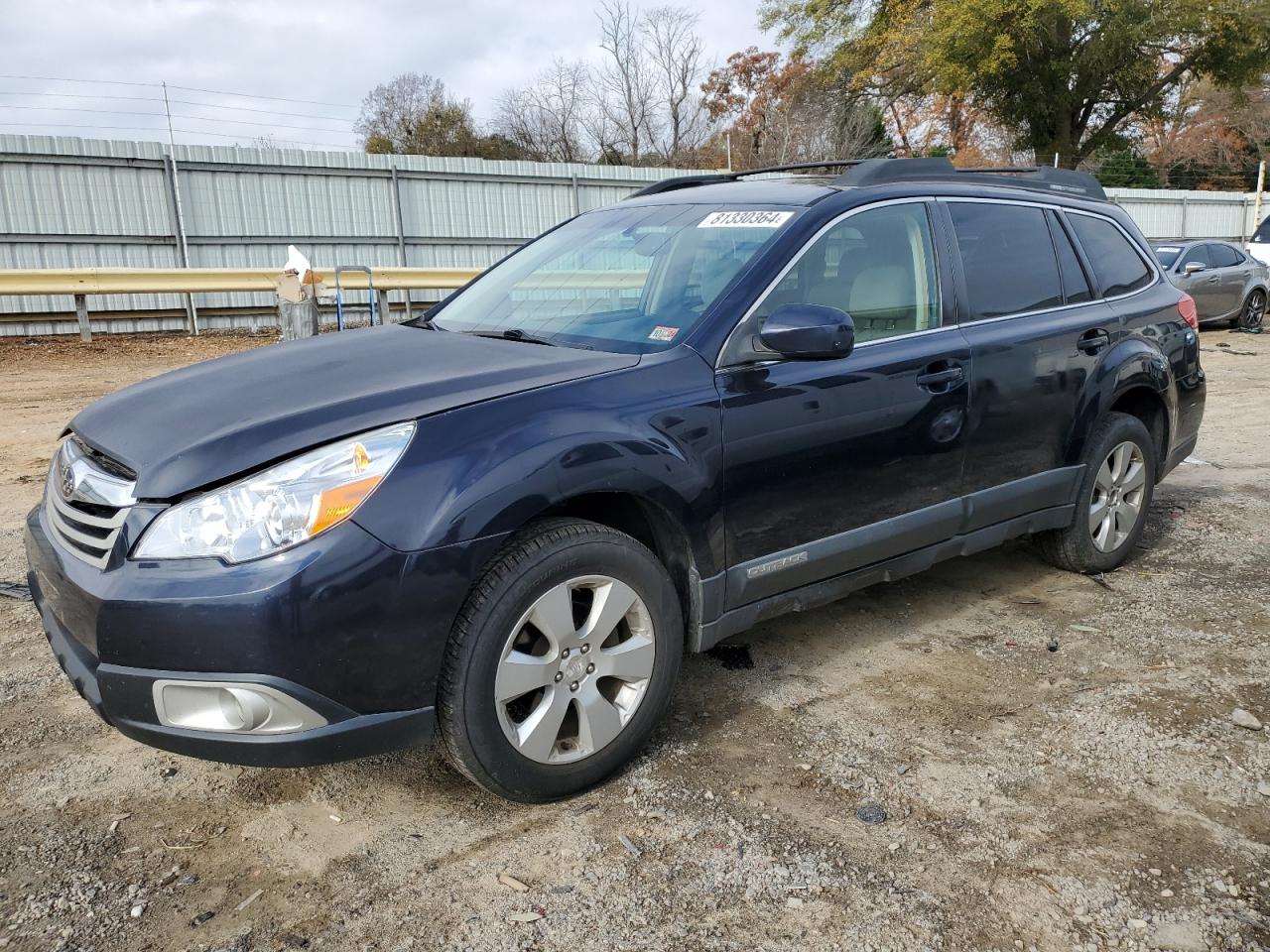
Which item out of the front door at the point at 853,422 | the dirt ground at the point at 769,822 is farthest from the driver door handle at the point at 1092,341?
the dirt ground at the point at 769,822

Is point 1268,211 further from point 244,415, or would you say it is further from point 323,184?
point 244,415

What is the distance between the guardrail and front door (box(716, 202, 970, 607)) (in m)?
9.36

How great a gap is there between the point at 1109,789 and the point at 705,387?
1.64 meters

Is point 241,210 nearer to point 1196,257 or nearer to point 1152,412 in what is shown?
point 1152,412

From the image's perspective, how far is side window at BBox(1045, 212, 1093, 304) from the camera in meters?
4.37

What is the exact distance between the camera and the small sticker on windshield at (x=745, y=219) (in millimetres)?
3447

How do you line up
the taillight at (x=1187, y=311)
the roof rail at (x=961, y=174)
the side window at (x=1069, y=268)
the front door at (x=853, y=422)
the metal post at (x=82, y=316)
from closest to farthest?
the front door at (x=853, y=422)
the roof rail at (x=961, y=174)
the side window at (x=1069, y=268)
the taillight at (x=1187, y=311)
the metal post at (x=82, y=316)

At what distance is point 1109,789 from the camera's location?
2.88m

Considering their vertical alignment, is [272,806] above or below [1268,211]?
below

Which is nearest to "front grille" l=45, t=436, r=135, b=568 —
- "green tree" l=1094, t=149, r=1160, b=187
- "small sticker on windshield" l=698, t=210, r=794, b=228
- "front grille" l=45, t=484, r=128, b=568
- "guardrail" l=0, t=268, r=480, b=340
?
"front grille" l=45, t=484, r=128, b=568

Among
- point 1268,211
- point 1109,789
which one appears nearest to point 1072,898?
point 1109,789

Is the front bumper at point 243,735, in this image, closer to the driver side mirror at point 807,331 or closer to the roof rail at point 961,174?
the driver side mirror at point 807,331

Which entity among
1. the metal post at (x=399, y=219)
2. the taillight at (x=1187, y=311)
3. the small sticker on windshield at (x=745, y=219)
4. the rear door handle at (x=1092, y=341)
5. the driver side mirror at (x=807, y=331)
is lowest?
the rear door handle at (x=1092, y=341)

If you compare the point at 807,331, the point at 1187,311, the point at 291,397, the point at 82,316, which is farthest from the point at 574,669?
the point at 82,316
